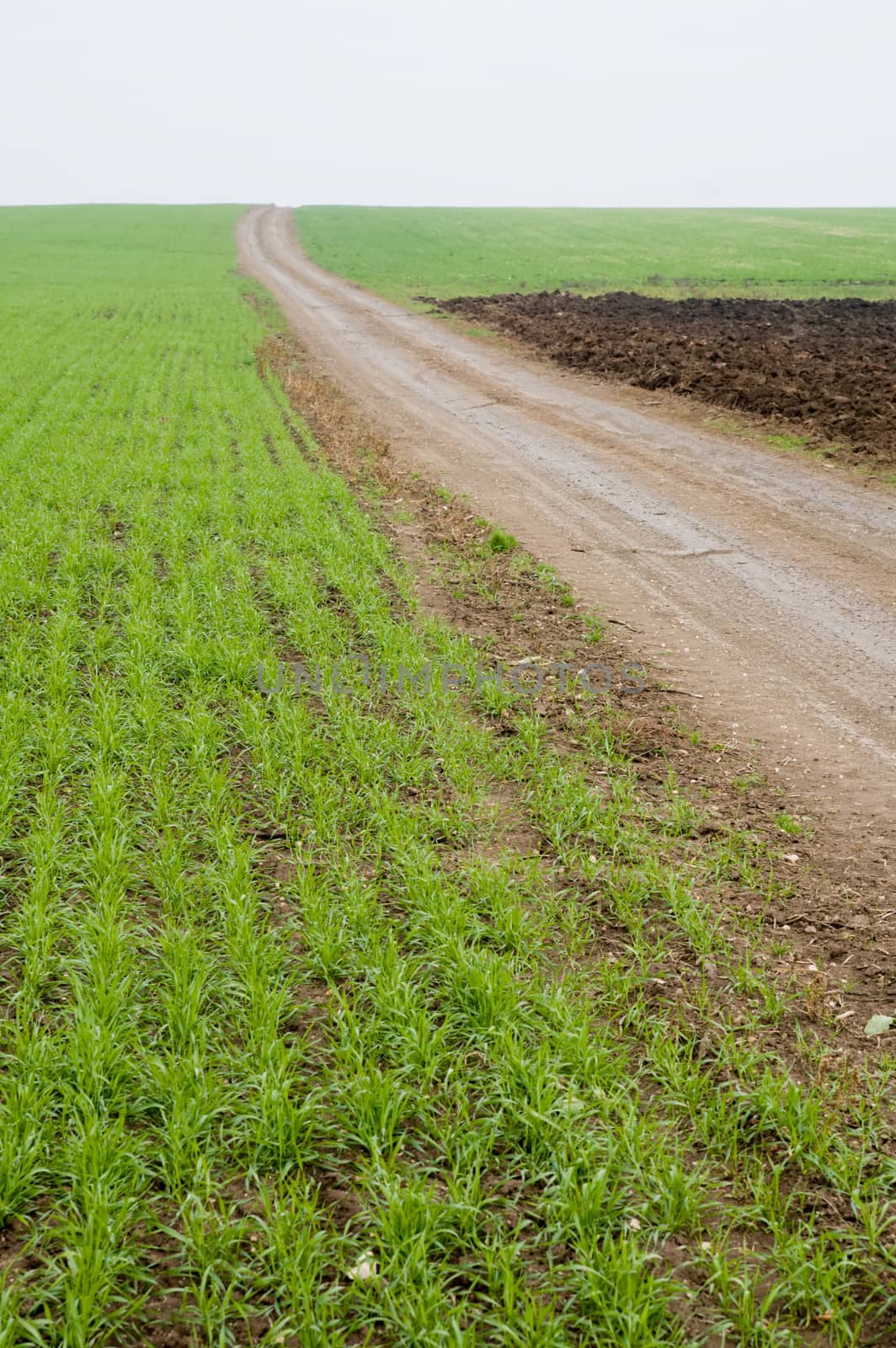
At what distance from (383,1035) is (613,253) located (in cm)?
5486

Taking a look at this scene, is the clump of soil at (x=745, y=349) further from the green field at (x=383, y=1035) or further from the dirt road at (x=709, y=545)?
the green field at (x=383, y=1035)

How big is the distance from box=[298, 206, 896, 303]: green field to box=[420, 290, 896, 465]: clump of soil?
5693 millimetres

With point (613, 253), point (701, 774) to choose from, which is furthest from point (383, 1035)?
point (613, 253)

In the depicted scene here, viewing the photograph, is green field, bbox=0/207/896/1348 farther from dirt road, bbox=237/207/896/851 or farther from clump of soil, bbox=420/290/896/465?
clump of soil, bbox=420/290/896/465

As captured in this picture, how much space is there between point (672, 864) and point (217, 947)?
2517 millimetres

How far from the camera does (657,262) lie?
46969 millimetres

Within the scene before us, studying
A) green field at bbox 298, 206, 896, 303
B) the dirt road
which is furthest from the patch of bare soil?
green field at bbox 298, 206, 896, 303

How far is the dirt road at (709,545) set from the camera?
705 centimetres

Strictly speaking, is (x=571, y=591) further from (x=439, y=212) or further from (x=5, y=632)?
(x=439, y=212)

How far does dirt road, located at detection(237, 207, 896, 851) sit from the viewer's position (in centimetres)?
705

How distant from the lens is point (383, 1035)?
13.2 feet

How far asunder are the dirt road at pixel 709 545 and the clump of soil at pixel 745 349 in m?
1.27

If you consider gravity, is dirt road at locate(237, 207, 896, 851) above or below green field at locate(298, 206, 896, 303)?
below

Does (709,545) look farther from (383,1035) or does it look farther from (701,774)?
(383,1035)
